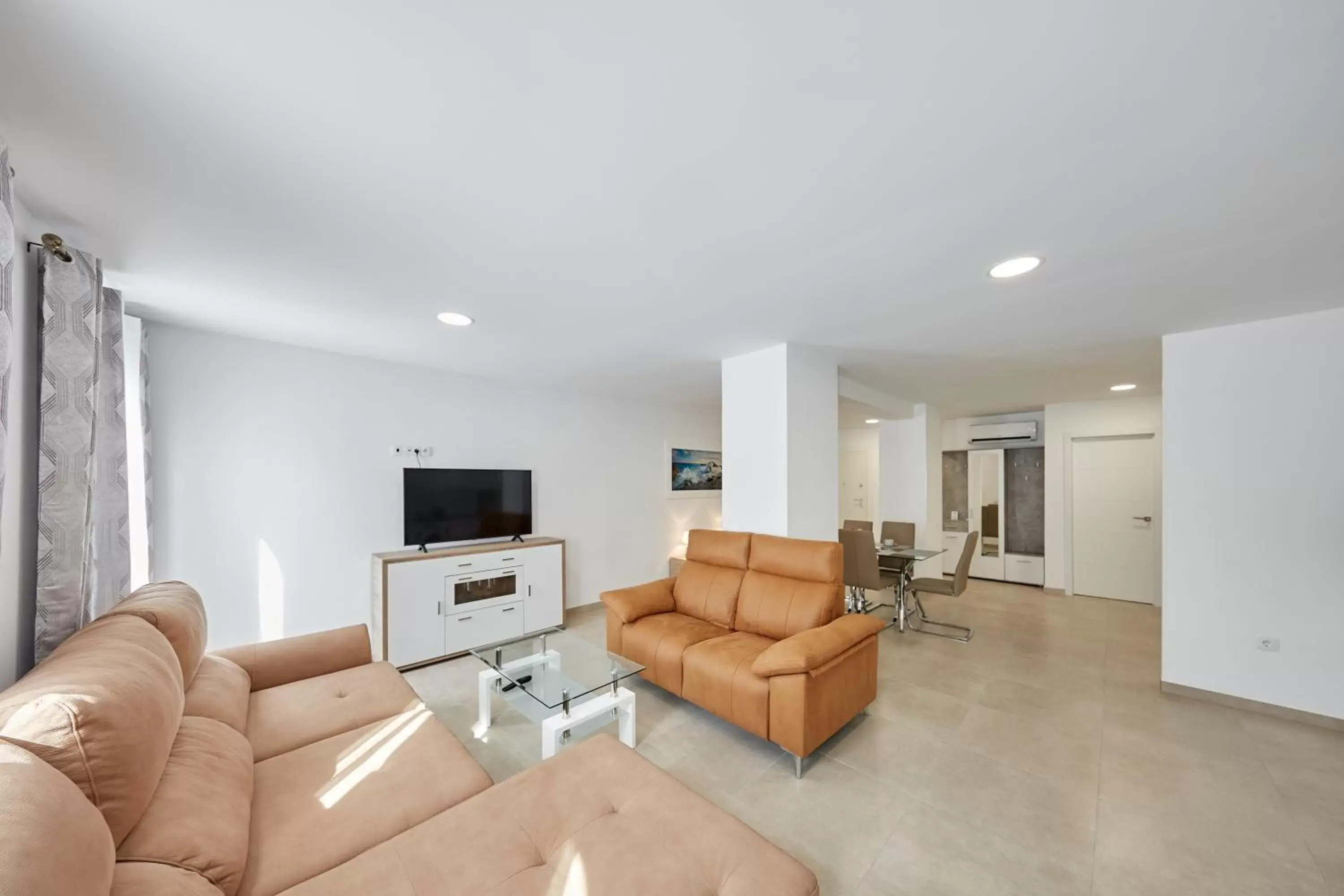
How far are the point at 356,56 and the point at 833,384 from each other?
332cm

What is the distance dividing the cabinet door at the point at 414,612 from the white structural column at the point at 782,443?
7.60ft

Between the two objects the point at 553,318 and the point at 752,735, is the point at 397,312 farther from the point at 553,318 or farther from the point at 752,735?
the point at 752,735

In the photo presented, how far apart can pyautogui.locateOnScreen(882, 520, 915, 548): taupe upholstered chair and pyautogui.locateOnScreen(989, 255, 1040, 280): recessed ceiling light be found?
4104mm

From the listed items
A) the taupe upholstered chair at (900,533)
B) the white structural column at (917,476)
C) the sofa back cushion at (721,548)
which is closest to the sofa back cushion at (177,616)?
the sofa back cushion at (721,548)

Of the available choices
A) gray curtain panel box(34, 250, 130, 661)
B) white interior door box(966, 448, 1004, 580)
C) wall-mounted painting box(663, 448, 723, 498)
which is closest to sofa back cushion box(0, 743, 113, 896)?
gray curtain panel box(34, 250, 130, 661)

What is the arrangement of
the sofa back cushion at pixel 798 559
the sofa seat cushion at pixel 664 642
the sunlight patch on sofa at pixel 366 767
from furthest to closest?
the sofa back cushion at pixel 798 559 → the sofa seat cushion at pixel 664 642 → the sunlight patch on sofa at pixel 366 767

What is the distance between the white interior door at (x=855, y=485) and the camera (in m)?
7.67

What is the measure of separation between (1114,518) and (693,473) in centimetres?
489

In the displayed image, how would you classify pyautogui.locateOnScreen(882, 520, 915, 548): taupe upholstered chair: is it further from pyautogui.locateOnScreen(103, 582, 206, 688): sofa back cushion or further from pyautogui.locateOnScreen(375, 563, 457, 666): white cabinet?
pyautogui.locateOnScreen(103, 582, 206, 688): sofa back cushion

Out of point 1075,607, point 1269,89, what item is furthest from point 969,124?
point 1075,607

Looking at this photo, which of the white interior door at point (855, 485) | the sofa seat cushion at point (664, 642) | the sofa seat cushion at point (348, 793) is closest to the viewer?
the sofa seat cushion at point (348, 793)

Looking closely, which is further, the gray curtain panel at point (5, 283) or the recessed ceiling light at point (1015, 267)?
the recessed ceiling light at point (1015, 267)

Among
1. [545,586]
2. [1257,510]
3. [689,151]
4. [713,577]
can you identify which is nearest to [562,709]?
[713,577]

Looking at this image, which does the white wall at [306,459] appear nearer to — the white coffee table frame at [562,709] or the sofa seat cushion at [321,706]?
the sofa seat cushion at [321,706]
